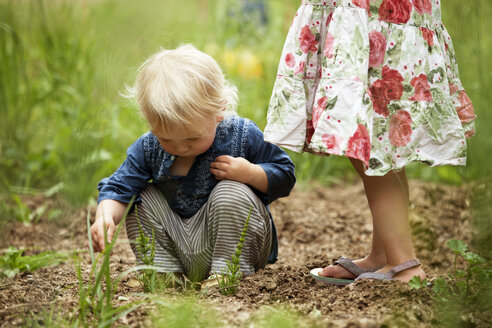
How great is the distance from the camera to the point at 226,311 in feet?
4.39

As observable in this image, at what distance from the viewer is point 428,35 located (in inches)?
63.1

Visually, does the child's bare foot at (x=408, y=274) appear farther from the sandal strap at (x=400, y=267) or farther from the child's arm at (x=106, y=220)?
the child's arm at (x=106, y=220)

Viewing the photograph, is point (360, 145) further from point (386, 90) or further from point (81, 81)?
point (81, 81)

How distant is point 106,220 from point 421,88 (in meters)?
0.97

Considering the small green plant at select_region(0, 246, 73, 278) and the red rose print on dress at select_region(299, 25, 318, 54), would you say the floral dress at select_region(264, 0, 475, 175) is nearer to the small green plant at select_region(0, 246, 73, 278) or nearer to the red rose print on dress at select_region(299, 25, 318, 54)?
the red rose print on dress at select_region(299, 25, 318, 54)

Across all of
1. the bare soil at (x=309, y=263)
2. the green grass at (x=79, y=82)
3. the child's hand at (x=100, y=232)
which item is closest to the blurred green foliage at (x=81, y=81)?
the green grass at (x=79, y=82)

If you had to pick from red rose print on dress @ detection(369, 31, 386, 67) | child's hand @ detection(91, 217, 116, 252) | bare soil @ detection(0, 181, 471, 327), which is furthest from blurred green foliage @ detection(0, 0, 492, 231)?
red rose print on dress @ detection(369, 31, 386, 67)

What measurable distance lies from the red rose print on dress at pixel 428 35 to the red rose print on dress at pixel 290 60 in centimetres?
36

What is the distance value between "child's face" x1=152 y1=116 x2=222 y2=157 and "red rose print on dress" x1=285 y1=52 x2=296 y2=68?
27cm

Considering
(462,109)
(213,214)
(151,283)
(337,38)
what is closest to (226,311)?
(151,283)

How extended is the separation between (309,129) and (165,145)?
16.5 inches

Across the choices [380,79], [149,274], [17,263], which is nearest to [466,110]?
[380,79]

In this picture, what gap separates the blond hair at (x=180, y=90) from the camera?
1.58 meters

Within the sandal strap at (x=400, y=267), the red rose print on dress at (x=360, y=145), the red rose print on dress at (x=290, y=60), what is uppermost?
the red rose print on dress at (x=290, y=60)
